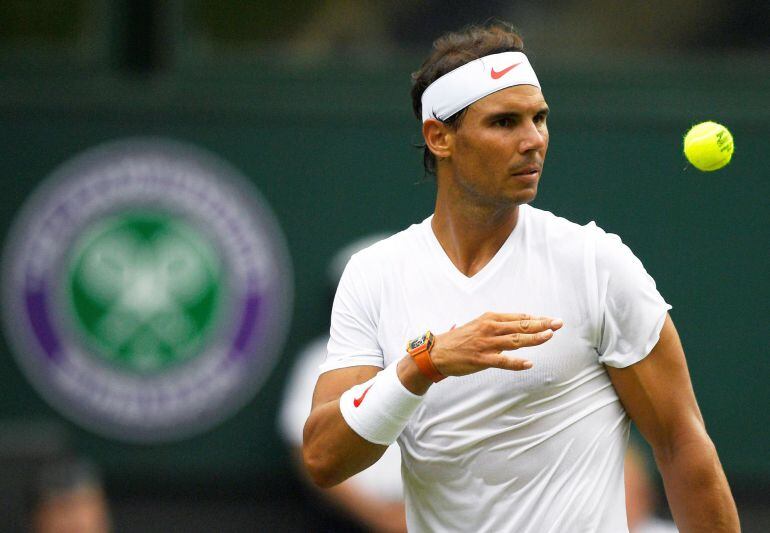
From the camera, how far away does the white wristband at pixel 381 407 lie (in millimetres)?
3086

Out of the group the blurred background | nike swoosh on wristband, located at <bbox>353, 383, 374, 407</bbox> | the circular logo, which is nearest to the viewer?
nike swoosh on wristband, located at <bbox>353, 383, 374, 407</bbox>

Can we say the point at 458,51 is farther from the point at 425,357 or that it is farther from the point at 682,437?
the point at 682,437

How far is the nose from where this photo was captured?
3201mm

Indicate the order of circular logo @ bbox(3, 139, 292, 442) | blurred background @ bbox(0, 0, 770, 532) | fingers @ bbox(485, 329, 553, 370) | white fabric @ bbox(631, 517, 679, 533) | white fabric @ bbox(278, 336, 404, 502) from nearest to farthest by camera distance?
fingers @ bbox(485, 329, 553, 370) → white fabric @ bbox(631, 517, 679, 533) → white fabric @ bbox(278, 336, 404, 502) → circular logo @ bbox(3, 139, 292, 442) → blurred background @ bbox(0, 0, 770, 532)

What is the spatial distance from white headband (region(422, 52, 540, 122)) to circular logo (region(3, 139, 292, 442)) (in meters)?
2.68

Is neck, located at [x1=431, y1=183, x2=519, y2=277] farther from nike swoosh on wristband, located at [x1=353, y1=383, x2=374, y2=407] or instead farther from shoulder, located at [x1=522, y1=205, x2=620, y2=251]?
nike swoosh on wristband, located at [x1=353, y1=383, x2=374, y2=407]

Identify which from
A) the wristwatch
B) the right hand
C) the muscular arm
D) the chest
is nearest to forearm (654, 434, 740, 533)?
the muscular arm

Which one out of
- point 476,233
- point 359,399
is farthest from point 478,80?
point 359,399

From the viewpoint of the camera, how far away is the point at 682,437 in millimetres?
3127

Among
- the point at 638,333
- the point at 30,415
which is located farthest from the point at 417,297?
the point at 30,415

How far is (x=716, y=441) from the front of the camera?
6.02 m

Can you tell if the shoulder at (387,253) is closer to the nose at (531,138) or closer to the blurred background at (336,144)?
the nose at (531,138)

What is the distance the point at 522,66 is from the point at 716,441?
3157mm

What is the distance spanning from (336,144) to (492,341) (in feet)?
10.7
